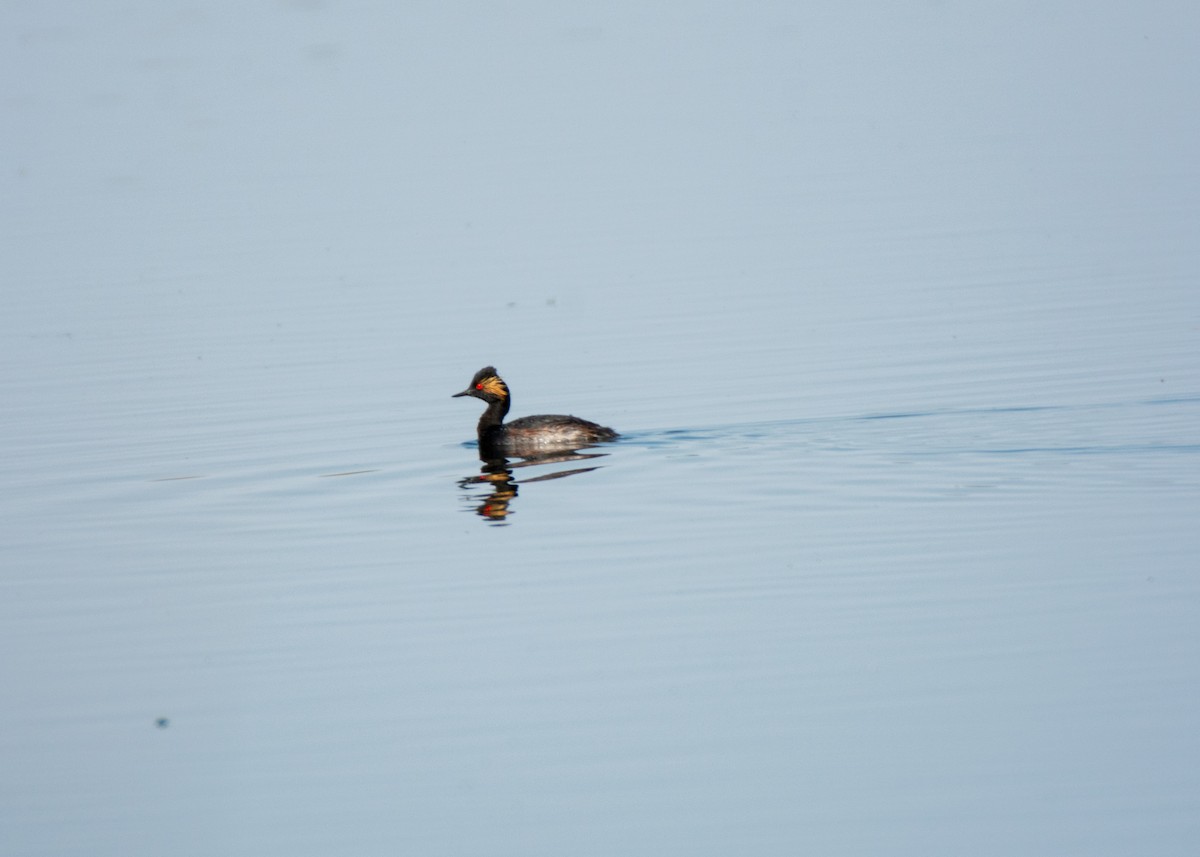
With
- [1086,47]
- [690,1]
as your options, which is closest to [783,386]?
[1086,47]

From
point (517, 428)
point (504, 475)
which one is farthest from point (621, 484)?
point (517, 428)

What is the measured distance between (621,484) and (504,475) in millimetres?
1576

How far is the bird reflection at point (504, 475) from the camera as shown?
1465cm

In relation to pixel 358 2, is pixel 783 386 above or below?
below

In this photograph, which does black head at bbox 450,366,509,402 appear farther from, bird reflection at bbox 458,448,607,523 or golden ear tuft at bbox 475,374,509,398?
bird reflection at bbox 458,448,607,523

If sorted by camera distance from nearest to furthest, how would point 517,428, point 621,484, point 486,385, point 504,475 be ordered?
point 621,484, point 504,475, point 517,428, point 486,385

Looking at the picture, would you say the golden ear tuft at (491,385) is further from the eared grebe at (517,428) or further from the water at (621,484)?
the water at (621,484)

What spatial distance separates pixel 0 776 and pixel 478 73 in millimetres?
34741

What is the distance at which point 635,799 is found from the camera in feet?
28.4

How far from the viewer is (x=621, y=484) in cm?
1502

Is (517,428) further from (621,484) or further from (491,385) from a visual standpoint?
(621,484)

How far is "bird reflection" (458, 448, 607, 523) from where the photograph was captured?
14.6 metres

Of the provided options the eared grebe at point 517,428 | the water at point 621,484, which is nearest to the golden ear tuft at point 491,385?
the eared grebe at point 517,428

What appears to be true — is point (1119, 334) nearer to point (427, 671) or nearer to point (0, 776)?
point (427, 671)
